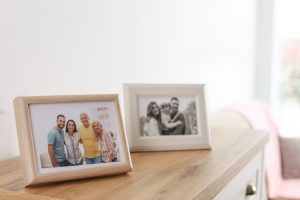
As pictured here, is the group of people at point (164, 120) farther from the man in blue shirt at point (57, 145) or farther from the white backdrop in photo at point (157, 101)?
the man in blue shirt at point (57, 145)

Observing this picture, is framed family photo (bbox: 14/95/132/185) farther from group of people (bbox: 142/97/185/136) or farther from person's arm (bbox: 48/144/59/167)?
group of people (bbox: 142/97/185/136)

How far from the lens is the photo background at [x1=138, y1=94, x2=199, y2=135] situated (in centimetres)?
111

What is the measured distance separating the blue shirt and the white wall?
23cm

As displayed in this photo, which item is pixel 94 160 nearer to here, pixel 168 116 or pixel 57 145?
pixel 57 145

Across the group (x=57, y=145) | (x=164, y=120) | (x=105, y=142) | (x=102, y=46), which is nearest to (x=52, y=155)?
(x=57, y=145)

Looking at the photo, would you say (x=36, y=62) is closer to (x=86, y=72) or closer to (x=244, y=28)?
(x=86, y=72)

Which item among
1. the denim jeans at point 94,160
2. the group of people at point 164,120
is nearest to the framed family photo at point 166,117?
the group of people at point 164,120

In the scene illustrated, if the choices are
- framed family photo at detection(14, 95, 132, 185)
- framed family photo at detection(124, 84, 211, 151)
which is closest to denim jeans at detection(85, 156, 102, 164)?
framed family photo at detection(14, 95, 132, 185)

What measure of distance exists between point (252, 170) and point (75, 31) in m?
0.69

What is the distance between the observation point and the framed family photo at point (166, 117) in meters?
1.09

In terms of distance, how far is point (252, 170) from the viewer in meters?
1.21

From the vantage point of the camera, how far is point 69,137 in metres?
0.83

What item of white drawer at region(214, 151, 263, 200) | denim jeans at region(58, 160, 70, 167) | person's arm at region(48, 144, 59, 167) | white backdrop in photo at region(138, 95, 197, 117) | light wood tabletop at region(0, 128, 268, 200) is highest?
white backdrop in photo at region(138, 95, 197, 117)

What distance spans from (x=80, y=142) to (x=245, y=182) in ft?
1.73
